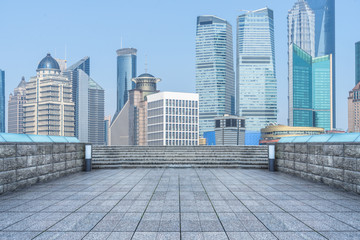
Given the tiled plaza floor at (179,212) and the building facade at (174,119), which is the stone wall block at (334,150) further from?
the building facade at (174,119)

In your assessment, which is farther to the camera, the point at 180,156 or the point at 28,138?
the point at 180,156

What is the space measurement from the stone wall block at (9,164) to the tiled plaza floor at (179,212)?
0.96m

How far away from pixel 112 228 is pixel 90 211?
1.67m

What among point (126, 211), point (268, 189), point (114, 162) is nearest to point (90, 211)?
point (126, 211)

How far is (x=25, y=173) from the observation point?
39.2 feet

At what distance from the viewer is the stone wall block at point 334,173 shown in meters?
11.5

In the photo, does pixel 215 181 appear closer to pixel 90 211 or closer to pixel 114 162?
pixel 90 211

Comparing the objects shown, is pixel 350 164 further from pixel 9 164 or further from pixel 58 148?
pixel 58 148

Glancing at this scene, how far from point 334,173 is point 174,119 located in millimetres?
168494

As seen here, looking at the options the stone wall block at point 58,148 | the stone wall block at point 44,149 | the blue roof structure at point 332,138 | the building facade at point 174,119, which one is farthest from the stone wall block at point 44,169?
the building facade at point 174,119

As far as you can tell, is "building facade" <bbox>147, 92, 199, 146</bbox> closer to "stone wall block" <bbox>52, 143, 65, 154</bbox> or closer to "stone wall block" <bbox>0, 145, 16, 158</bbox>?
"stone wall block" <bbox>52, 143, 65, 154</bbox>

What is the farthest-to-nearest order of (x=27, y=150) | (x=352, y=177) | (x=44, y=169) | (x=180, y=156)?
(x=180, y=156)
(x=44, y=169)
(x=27, y=150)
(x=352, y=177)

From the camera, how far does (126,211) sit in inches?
310

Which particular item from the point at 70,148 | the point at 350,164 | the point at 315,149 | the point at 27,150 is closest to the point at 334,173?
the point at 350,164
